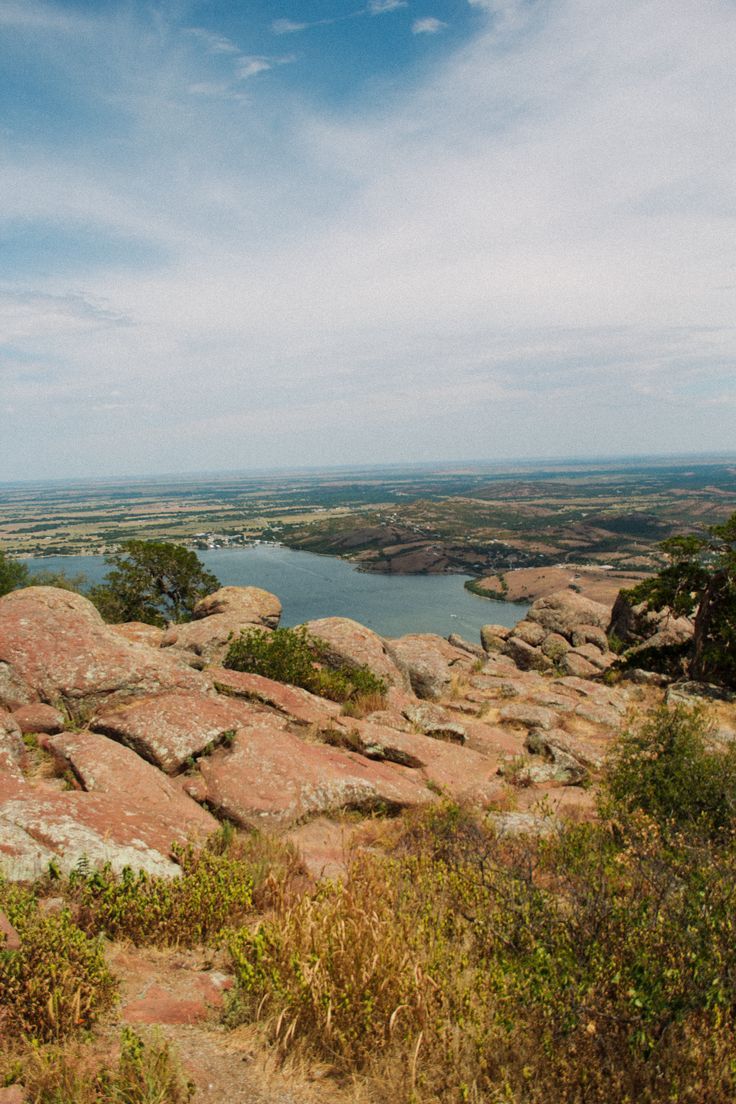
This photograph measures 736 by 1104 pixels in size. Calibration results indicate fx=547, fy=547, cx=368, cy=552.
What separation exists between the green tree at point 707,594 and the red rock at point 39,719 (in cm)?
2426

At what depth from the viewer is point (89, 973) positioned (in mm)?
4008

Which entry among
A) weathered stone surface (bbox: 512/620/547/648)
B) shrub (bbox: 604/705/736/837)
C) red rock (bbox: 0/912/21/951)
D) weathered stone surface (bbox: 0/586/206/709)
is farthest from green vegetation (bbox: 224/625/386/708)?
weathered stone surface (bbox: 512/620/547/648)

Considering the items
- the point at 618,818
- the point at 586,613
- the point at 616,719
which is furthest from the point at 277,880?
the point at 586,613

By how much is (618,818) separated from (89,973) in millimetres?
7524

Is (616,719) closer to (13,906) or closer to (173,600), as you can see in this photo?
(13,906)

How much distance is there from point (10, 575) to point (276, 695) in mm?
51788

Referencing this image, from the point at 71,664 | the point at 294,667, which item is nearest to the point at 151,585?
the point at 294,667

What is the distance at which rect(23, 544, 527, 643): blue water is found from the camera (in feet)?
331

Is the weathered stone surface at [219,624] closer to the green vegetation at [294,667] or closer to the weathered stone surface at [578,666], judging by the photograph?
the green vegetation at [294,667]

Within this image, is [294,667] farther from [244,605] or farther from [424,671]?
[244,605]

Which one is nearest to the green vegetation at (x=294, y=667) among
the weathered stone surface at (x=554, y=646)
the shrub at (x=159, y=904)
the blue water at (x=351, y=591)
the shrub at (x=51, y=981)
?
the shrub at (x=159, y=904)

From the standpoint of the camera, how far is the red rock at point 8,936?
400cm

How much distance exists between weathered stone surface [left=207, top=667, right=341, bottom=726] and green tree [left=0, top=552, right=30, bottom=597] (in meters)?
48.0

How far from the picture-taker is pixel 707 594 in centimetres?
2433
